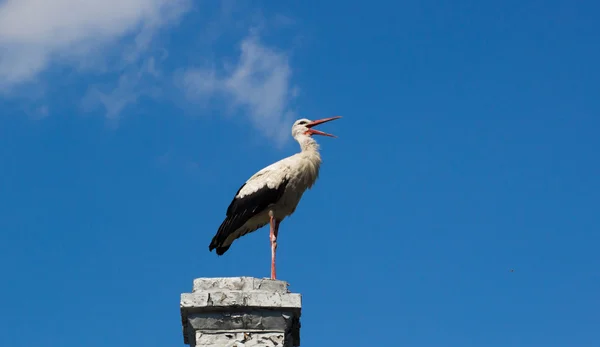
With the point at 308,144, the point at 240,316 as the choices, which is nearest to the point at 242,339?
the point at 240,316

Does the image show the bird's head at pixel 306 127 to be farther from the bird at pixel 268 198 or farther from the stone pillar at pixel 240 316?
the stone pillar at pixel 240 316

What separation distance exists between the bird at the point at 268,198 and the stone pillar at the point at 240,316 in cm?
281

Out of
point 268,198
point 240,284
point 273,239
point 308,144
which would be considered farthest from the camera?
point 308,144

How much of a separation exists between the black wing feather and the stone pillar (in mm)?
2985

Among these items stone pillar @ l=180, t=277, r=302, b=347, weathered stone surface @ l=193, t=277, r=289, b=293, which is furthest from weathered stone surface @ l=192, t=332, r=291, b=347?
weathered stone surface @ l=193, t=277, r=289, b=293

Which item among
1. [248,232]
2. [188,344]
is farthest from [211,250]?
[188,344]

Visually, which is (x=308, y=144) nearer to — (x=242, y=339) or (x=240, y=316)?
(x=240, y=316)

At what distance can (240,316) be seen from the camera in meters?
7.20

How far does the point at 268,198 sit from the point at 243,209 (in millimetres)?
334

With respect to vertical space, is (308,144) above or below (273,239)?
above

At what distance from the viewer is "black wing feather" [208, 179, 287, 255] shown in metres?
10.2

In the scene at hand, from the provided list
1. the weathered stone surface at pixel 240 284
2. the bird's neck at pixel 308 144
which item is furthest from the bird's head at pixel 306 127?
the weathered stone surface at pixel 240 284

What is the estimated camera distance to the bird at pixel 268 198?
10211 millimetres

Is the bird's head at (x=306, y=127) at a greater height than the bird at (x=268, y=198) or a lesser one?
greater
